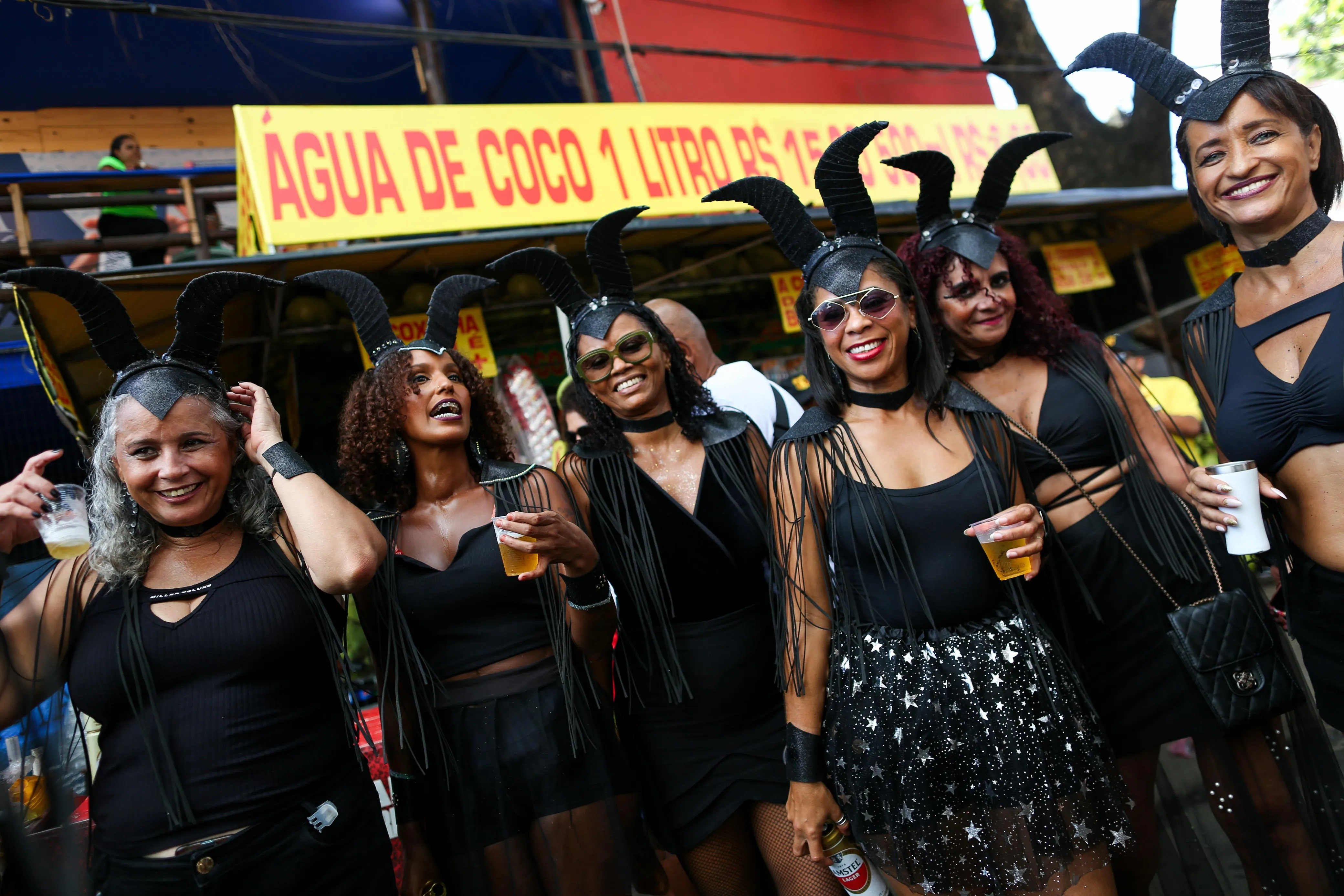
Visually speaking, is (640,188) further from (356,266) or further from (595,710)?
(595,710)

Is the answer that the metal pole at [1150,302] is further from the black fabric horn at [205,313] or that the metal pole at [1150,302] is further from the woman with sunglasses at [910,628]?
the black fabric horn at [205,313]

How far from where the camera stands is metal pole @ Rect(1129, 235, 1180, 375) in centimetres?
918

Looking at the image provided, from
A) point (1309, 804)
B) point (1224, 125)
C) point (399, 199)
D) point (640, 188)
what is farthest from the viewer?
point (640, 188)

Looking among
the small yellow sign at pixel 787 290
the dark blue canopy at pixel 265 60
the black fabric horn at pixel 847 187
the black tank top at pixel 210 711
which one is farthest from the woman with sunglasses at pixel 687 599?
the dark blue canopy at pixel 265 60

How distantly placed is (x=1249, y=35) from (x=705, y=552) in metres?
2.24

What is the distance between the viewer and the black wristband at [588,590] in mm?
2678

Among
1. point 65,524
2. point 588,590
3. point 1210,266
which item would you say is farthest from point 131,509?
point 1210,266

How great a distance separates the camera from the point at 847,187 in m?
2.67

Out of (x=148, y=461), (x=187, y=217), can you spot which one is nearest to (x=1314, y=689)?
(x=148, y=461)

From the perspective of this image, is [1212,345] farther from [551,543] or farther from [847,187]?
[551,543]

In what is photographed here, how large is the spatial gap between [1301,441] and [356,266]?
5.79 metres

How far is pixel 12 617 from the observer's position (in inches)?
90.2

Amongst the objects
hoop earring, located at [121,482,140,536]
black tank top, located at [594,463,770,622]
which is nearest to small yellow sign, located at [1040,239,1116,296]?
black tank top, located at [594,463,770,622]

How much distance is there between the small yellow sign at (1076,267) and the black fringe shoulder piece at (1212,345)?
652 cm
